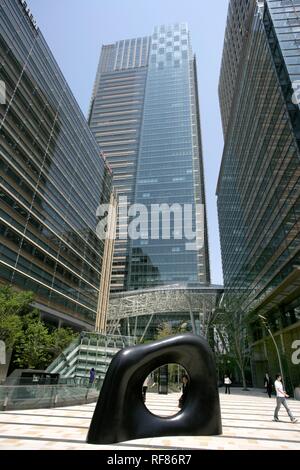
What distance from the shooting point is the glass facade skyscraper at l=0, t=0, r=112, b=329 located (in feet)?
99.5

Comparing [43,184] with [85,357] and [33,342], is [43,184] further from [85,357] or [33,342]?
[85,357]

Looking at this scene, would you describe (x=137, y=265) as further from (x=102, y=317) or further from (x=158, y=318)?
(x=102, y=317)

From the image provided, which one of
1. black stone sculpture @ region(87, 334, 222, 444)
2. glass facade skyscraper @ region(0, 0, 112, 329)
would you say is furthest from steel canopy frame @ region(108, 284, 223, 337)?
black stone sculpture @ region(87, 334, 222, 444)

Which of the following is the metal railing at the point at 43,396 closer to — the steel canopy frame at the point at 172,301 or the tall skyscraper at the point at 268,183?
the tall skyscraper at the point at 268,183

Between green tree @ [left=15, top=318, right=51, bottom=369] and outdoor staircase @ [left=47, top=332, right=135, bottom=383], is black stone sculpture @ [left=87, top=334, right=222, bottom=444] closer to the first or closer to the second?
outdoor staircase @ [left=47, top=332, right=135, bottom=383]

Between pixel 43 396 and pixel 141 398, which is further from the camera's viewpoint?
pixel 43 396

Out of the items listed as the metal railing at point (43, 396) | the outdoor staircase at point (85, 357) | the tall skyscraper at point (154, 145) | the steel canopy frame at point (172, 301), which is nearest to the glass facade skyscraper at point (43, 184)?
the steel canopy frame at point (172, 301)

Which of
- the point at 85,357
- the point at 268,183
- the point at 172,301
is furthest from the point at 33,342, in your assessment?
the point at 268,183

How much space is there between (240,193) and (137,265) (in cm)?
4102

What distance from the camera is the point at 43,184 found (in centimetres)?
3628

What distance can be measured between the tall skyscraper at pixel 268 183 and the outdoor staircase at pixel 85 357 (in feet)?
52.1

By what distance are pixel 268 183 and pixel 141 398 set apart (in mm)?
28760

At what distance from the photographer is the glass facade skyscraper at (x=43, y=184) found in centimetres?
3033
